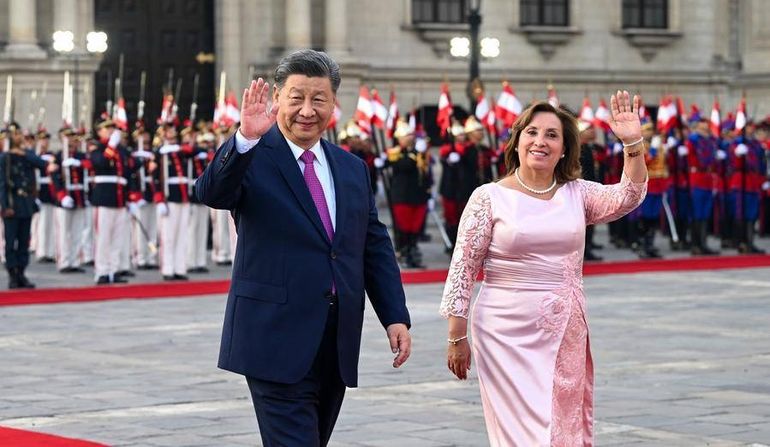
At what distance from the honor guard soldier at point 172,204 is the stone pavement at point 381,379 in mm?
3315

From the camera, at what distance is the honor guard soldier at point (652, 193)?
24.8 m

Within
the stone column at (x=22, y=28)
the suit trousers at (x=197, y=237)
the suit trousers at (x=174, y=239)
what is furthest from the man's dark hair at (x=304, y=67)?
the stone column at (x=22, y=28)

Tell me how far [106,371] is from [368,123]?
13126 millimetres

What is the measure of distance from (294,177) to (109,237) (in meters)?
14.9

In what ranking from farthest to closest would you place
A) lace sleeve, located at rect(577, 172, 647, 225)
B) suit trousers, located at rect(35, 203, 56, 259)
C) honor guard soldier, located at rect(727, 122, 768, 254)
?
1. honor guard soldier, located at rect(727, 122, 768, 254)
2. suit trousers, located at rect(35, 203, 56, 259)
3. lace sleeve, located at rect(577, 172, 647, 225)

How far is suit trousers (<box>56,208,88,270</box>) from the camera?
2288 centimetres

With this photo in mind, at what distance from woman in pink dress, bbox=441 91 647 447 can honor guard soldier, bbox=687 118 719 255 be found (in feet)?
61.1

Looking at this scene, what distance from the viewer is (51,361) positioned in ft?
43.8

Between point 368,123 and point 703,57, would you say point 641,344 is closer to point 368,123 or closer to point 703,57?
point 368,123

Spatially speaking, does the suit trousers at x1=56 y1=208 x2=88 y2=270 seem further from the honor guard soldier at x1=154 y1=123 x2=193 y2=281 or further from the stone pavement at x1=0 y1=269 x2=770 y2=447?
the stone pavement at x1=0 y1=269 x2=770 y2=447

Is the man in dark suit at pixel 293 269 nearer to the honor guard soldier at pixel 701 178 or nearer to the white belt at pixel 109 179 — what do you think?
the white belt at pixel 109 179

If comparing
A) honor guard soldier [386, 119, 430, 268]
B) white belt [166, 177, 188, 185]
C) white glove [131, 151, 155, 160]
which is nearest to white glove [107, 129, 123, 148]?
white glove [131, 151, 155, 160]

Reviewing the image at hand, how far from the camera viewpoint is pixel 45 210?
24812 mm

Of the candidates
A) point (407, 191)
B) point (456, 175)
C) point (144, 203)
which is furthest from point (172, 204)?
point (456, 175)
